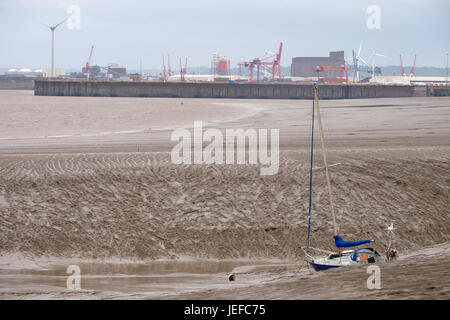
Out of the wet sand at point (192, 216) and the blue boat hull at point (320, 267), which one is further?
the wet sand at point (192, 216)

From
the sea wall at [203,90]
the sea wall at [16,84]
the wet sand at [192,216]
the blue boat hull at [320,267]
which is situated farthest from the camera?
the sea wall at [16,84]

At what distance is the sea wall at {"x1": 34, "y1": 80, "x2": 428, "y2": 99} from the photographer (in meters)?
131

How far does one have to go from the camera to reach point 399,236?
2058cm

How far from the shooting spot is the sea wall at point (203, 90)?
130750 mm

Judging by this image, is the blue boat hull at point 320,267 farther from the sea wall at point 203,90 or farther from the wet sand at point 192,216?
the sea wall at point 203,90

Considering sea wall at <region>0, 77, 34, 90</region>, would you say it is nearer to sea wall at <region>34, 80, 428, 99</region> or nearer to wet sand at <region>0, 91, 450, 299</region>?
sea wall at <region>34, 80, 428, 99</region>

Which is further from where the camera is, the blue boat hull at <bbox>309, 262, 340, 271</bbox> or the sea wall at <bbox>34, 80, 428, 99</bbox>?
the sea wall at <bbox>34, 80, 428, 99</bbox>

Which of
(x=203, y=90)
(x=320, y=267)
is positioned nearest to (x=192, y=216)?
(x=320, y=267)

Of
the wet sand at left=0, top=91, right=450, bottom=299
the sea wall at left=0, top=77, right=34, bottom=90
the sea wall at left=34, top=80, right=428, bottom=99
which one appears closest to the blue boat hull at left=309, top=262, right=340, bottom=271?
the wet sand at left=0, top=91, right=450, bottom=299

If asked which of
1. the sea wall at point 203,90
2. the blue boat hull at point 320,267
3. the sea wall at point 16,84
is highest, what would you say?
the sea wall at point 16,84

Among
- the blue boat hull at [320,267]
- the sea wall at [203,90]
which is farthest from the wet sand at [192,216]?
the sea wall at [203,90]

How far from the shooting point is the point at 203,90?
132 m
